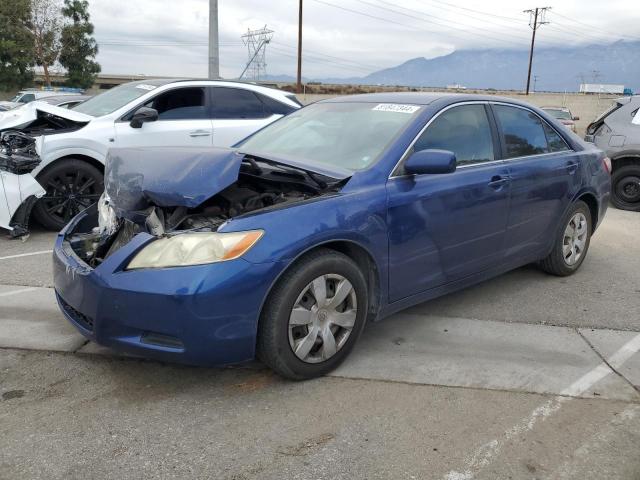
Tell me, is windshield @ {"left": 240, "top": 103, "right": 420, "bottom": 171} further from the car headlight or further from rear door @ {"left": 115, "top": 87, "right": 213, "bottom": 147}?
rear door @ {"left": 115, "top": 87, "right": 213, "bottom": 147}

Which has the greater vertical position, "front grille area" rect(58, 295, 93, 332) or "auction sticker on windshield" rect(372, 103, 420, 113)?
"auction sticker on windshield" rect(372, 103, 420, 113)

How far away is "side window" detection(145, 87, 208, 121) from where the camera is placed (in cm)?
704

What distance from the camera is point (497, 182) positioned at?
160 inches

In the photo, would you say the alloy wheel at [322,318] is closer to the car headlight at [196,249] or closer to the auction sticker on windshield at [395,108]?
the car headlight at [196,249]

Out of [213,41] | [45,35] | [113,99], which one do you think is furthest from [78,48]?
[113,99]

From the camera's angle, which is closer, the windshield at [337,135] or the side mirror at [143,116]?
the windshield at [337,135]

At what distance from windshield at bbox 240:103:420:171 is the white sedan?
9.32 feet

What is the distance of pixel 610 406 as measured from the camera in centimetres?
305

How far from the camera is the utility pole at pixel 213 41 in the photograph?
1568cm

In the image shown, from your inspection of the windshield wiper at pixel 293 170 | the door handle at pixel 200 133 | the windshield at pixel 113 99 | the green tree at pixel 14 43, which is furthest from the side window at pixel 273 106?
the green tree at pixel 14 43

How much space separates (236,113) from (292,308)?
16.9ft

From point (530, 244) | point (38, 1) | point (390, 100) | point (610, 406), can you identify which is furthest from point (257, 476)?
point (38, 1)

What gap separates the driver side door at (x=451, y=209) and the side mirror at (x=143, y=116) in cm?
392

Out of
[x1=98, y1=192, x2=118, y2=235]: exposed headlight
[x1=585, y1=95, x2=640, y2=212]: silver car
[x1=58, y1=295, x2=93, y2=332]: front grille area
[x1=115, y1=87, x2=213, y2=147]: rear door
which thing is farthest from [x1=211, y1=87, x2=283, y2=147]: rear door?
[x1=585, y1=95, x2=640, y2=212]: silver car
